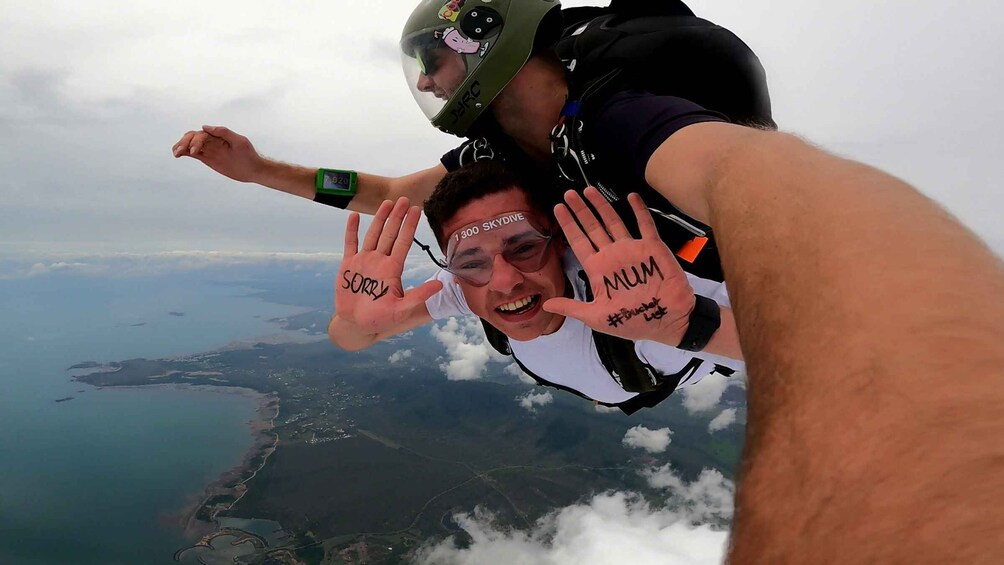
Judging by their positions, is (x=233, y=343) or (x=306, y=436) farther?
(x=233, y=343)

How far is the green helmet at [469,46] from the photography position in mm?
2967

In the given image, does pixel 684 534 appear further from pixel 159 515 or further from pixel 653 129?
pixel 653 129

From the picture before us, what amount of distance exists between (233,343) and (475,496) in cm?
10179

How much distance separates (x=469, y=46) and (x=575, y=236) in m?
1.61

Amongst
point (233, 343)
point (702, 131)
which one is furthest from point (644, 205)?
point (233, 343)

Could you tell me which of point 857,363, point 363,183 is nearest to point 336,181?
point 363,183

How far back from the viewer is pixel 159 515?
6981 cm

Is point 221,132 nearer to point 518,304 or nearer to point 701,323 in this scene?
point 518,304

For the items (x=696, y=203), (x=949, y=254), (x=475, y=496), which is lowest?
(x=475, y=496)

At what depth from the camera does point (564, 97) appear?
2955mm

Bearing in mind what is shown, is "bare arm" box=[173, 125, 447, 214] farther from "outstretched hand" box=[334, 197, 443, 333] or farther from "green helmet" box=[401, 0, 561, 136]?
"outstretched hand" box=[334, 197, 443, 333]

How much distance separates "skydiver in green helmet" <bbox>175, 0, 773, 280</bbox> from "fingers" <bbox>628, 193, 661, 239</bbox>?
0.20ft

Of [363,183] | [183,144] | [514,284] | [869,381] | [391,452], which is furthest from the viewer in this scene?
[391,452]

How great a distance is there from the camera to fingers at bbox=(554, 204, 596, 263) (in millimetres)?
2279
